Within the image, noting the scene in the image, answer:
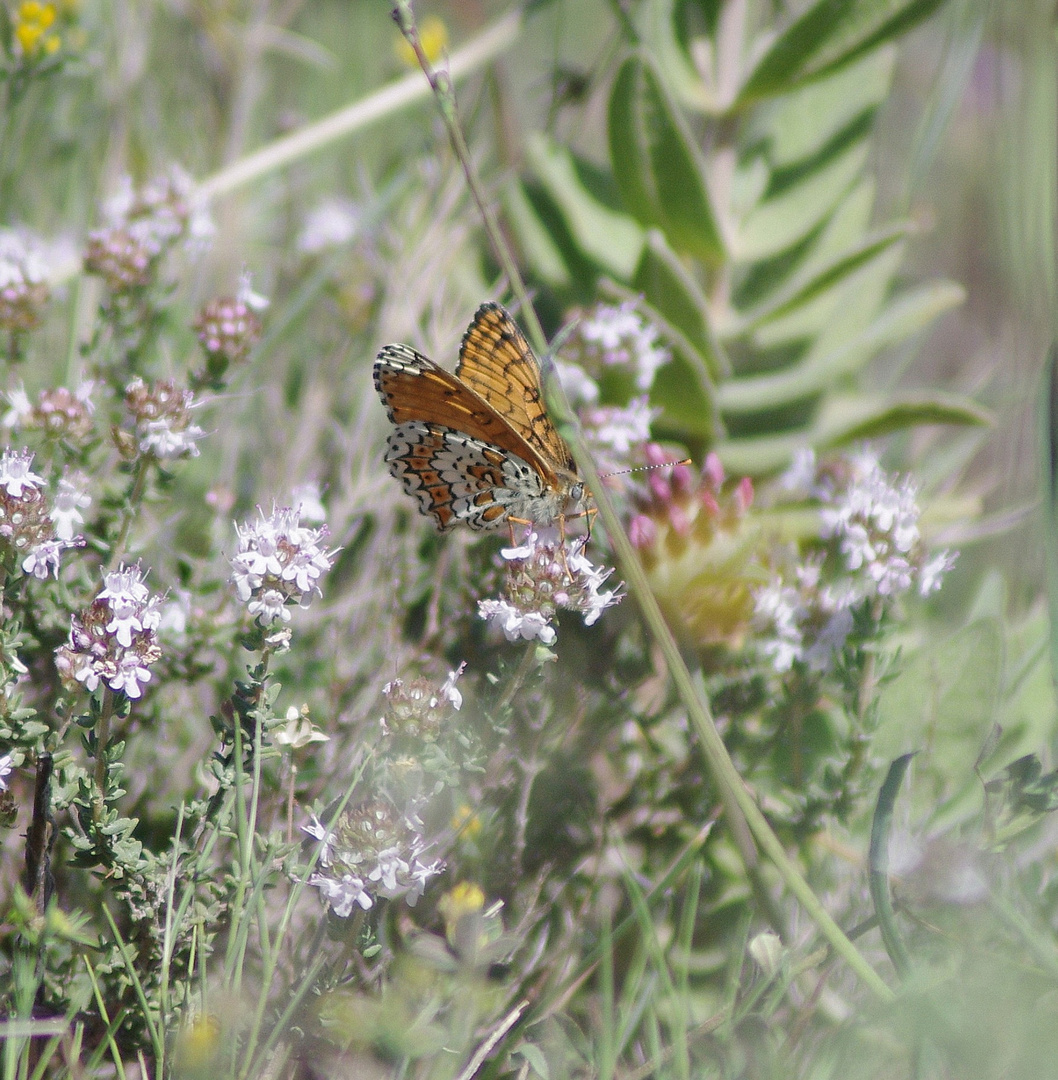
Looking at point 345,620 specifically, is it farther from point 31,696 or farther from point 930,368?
point 930,368

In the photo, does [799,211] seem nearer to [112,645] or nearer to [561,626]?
[561,626]

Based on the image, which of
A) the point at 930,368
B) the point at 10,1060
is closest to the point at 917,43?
the point at 930,368

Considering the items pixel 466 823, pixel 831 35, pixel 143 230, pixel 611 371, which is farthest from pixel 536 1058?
pixel 831 35

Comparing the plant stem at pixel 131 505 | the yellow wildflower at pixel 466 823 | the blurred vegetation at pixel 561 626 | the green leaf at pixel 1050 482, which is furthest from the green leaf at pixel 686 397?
the plant stem at pixel 131 505

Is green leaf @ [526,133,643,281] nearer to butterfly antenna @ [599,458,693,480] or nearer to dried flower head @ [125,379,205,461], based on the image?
butterfly antenna @ [599,458,693,480]

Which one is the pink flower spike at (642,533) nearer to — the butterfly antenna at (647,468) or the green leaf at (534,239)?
the butterfly antenna at (647,468)

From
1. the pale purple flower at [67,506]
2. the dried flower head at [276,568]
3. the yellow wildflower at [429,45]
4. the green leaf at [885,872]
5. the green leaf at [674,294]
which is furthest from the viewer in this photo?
the yellow wildflower at [429,45]
